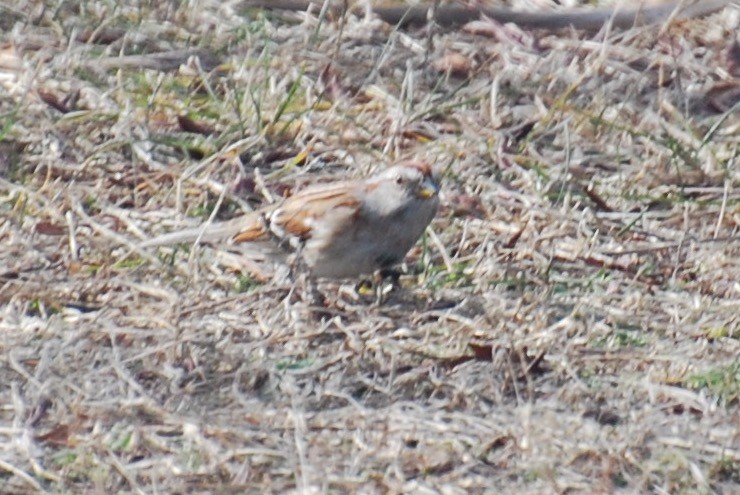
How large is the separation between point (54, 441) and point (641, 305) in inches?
77.0

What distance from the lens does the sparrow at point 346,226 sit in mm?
5406

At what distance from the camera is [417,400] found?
15.1 feet

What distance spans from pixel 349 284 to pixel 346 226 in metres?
0.26

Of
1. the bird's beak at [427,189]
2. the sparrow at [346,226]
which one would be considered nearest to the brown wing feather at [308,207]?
the sparrow at [346,226]

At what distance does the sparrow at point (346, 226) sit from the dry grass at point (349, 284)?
4.7 inches

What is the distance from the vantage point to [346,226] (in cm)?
544

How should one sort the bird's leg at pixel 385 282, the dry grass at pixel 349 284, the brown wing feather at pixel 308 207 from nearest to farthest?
the dry grass at pixel 349 284 → the bird's leg at pixel 385 282 → the brown wing feather at pixel 308 207

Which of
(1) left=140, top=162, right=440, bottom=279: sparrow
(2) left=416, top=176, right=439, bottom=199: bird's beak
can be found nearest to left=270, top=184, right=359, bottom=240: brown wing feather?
(1) left=140, top=162, right=440, bottom=279: sparrow

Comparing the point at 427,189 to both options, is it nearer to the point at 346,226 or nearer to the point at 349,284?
the point at 346,226

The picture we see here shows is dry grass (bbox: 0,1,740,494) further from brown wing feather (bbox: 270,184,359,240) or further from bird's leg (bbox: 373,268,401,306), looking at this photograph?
brown wing feather (bbox: 270,184,359,240)

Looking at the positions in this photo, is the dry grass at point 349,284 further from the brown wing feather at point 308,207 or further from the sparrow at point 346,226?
the brown wing feather at point 308,207

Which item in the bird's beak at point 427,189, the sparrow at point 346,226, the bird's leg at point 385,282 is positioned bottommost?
the bird's leg at point 385,282

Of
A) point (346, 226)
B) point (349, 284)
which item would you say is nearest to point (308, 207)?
point (346, 226)

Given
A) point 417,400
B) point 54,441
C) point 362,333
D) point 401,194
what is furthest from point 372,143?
point 54,441
